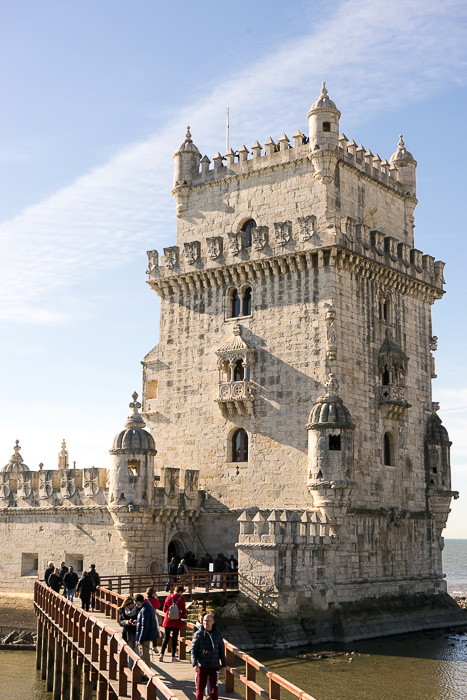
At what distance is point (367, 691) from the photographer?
26.7 m

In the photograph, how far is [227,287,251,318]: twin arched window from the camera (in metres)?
39.4

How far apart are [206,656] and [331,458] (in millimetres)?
19103

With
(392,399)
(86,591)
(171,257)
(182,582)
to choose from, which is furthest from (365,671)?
(171,257)

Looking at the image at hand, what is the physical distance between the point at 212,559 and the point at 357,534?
6.12 meters

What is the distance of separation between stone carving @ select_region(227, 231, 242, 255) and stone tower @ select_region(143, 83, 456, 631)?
0.06m

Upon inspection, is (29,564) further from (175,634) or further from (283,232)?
(175,634)

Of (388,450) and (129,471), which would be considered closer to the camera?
(129,471)

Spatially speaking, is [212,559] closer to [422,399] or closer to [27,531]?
[27,531]

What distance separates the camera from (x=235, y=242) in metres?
39.5

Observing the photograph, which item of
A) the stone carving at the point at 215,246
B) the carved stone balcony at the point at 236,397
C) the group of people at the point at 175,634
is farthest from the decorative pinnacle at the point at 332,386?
the group of people at the point at 175,634

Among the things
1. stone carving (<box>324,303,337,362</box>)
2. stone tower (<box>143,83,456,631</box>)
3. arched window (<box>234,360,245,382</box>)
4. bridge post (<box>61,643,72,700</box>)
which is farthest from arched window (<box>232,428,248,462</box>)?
bridge post (<box>61,643,72,700</box>)

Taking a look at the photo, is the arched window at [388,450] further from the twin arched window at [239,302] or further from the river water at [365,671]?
the twin arched window at [239,302]

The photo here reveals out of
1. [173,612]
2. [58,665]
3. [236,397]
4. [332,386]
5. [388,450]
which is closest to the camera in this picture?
[173,612]

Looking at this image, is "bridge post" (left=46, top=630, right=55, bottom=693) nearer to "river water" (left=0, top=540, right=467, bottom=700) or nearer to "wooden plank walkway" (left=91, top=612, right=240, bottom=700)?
"river water" (left=0, top=540, right=467, bottom=700)
